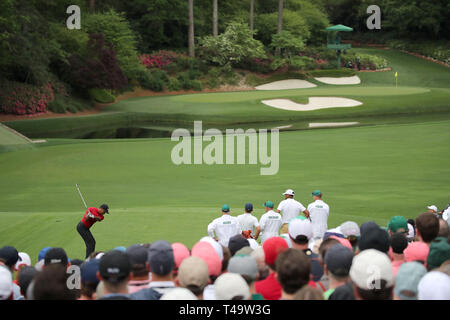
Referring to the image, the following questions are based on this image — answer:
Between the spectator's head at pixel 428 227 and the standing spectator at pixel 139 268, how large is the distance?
3062mm

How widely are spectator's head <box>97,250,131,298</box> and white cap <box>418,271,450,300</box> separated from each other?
2.41m

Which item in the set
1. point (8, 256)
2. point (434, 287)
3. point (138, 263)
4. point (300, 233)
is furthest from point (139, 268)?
point (434, 287)

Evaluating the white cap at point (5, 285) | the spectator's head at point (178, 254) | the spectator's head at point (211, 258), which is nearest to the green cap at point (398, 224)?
the spectator's head at point (211, 258)

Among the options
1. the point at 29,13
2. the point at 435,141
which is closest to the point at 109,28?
the point at 29,13

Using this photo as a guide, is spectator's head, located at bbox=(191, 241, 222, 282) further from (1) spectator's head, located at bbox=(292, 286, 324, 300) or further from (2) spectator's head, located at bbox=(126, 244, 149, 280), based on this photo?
(1) spectator's head, located at bbox=(292, 286, 324, 300)

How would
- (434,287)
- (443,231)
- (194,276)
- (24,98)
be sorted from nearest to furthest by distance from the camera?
(434,287) < (194,276) < (443,231) < (24,98)

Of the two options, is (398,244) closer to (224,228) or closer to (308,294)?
(308,294)

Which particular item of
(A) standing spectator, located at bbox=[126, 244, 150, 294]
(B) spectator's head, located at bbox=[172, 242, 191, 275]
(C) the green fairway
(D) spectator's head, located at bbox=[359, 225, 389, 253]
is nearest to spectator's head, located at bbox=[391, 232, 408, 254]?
(D) spectator's head, located at bbox=[359, 225, 389, 253]

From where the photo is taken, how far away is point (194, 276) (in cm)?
493

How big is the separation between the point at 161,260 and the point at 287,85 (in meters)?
48.2

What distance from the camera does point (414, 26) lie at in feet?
222

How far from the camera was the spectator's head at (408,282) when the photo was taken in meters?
4.80

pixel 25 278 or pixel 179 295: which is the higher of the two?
pixel 179 295

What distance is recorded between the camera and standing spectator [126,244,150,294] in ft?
18.2
